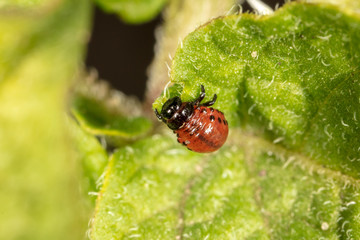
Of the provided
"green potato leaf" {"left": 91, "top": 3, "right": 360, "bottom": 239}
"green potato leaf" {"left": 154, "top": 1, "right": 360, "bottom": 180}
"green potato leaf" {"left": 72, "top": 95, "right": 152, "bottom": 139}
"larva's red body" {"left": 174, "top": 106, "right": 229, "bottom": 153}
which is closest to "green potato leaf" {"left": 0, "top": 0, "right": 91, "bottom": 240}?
"green potato leaf" {"left": 72, "top": 95, "right": 152, "bottom": 139}

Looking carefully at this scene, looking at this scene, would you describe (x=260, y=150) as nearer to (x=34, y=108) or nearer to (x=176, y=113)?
(x=176, y=113)

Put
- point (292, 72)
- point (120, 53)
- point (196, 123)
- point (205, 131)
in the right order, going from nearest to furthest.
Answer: point (292, 72), point (205, 131), point (196, 123), point (120, 53)

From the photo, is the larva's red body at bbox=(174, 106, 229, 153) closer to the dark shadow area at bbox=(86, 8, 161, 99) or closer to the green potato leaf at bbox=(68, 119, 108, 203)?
the green potato leaf at bbox=(68, 119, 108, 203)

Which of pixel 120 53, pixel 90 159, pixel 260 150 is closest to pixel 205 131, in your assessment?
pixel 260 150

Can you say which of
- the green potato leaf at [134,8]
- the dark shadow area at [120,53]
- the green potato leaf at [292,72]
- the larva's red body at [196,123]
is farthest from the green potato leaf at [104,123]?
the dark shadow area at [120,53]

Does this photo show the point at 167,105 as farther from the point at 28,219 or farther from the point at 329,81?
the point at 28,219

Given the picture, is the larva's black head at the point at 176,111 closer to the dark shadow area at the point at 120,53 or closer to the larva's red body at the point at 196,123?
the larva's red body at the point at 196,123

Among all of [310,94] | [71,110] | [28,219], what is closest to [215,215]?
[310,94]
